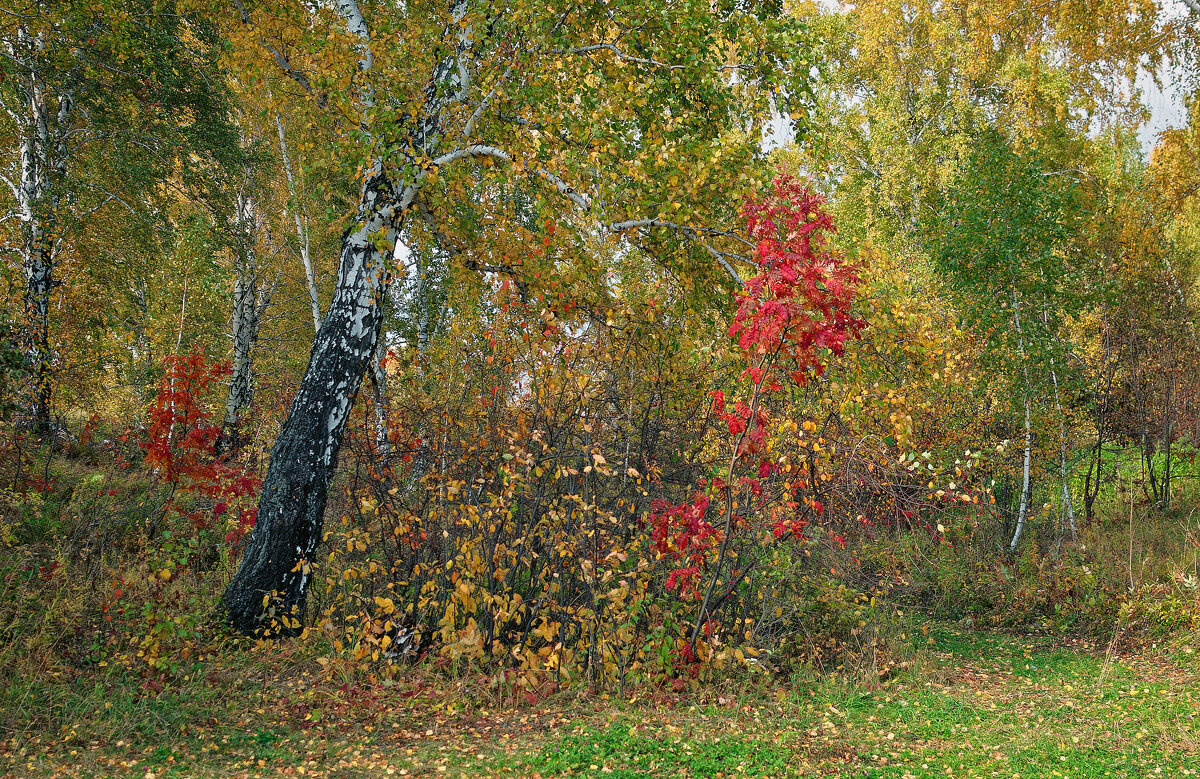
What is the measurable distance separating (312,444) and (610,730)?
321cm

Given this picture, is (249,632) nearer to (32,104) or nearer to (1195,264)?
(32,104)

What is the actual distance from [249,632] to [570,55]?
523cm

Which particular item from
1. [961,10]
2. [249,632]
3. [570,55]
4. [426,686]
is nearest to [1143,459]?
[961,10]

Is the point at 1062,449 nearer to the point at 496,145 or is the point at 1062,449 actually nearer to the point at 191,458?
the point at 496,145

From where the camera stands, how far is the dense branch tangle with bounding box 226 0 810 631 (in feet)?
17.4

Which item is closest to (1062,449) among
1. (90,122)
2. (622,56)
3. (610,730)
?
(622,56)

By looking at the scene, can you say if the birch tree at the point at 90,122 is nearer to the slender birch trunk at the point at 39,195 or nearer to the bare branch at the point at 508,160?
the slender birch trunk at the point at 39,195

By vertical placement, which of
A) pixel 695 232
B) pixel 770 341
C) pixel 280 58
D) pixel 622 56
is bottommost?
pixel 770 341

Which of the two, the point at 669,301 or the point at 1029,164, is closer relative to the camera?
the point at 669,301

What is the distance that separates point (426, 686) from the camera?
474 cm

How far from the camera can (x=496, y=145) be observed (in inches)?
240

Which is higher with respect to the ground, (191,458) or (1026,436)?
(1026,436)

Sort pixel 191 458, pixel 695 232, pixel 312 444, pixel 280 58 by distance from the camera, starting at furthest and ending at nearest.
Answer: pixel 191 458 → pixel 280 58 → pixel 312 444 → pixel 695 232

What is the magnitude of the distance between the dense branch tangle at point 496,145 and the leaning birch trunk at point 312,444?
1 centimetres
